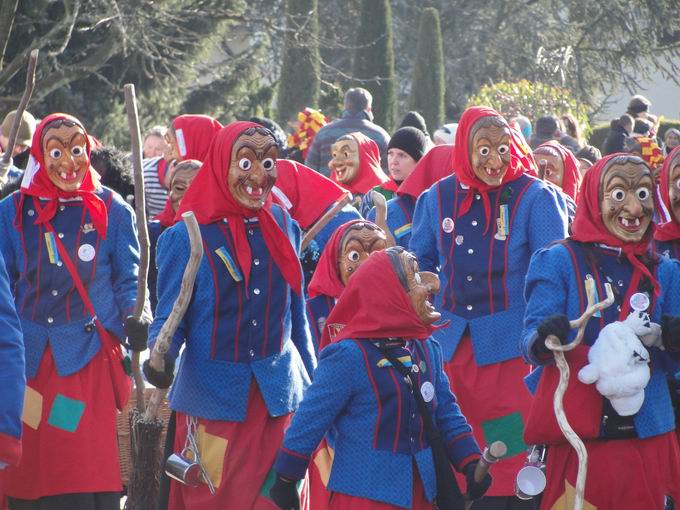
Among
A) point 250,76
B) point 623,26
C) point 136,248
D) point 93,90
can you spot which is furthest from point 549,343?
point 623,26

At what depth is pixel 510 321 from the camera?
7.06 m

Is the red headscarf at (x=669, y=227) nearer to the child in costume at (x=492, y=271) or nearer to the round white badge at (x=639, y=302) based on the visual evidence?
the child in costume at (x=492, y=271)

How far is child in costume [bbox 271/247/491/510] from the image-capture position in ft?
17.4

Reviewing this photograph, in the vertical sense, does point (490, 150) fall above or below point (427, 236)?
above

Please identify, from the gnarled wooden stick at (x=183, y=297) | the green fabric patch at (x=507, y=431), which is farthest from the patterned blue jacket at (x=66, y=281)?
the green fabric patch at (x=507, y=431)

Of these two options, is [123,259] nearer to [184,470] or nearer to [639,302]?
[184,470]

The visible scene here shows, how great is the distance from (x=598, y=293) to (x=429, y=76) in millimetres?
20621

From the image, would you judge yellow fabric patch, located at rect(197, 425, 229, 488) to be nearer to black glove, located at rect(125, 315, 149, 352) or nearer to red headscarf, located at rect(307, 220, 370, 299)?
black glove, located at rect(125, 315, 149, 352)

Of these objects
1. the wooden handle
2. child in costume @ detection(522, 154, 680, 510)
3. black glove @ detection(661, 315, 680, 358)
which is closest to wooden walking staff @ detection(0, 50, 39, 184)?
the wooden handle

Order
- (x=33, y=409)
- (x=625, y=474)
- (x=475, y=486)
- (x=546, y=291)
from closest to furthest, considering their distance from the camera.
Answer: (x=475, y=486) → (x=625, y=474) → (x=546, y=291) → (x=33, y=409)

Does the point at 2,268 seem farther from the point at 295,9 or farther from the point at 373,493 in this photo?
the point at 295,9

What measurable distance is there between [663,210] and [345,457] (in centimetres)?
203

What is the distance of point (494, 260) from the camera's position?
7.11 m

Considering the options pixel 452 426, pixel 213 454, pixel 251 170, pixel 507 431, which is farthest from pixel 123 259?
pixel 452 426
